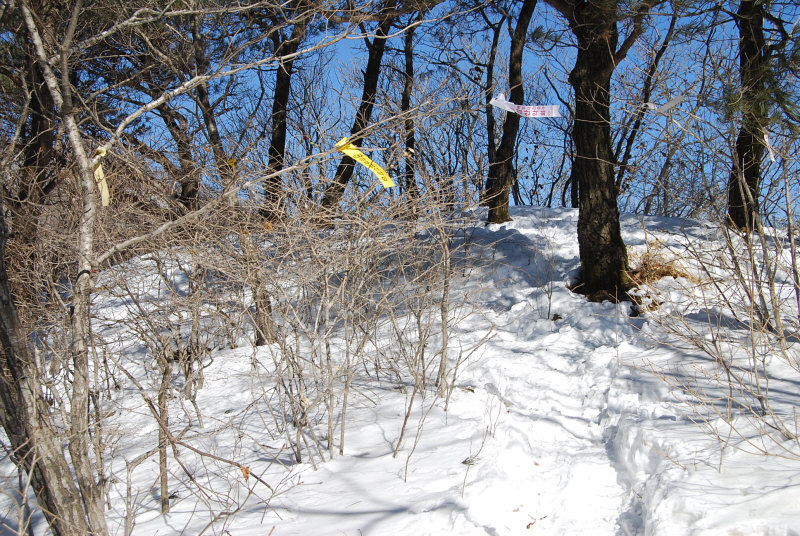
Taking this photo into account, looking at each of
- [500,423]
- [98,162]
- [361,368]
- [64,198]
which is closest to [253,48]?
[64,198]

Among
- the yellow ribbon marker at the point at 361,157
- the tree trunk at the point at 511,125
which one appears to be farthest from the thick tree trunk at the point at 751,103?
the tree trunk at the point at 511,125

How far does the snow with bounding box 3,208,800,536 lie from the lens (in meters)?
2.85

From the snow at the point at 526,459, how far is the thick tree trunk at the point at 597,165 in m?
0.46

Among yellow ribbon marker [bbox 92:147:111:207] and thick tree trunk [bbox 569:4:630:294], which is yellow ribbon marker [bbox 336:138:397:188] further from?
thick tree trunk [bbox 569:4:630:294]

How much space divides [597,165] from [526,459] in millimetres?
3491

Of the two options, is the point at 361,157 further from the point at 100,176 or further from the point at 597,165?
the point at 597,165

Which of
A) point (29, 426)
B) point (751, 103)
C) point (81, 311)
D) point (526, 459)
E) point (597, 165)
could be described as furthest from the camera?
point (597, 165)

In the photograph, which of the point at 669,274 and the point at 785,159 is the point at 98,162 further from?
the point at 669,274

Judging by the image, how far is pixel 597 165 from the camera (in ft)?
19.7

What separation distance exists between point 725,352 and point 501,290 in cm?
281

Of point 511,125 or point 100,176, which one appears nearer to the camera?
point 100,176

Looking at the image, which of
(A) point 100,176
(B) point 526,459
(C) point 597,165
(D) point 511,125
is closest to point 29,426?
(A) point 100,176

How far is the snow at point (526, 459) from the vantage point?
9.35 feet

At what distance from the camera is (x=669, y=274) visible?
6262 millimetres
